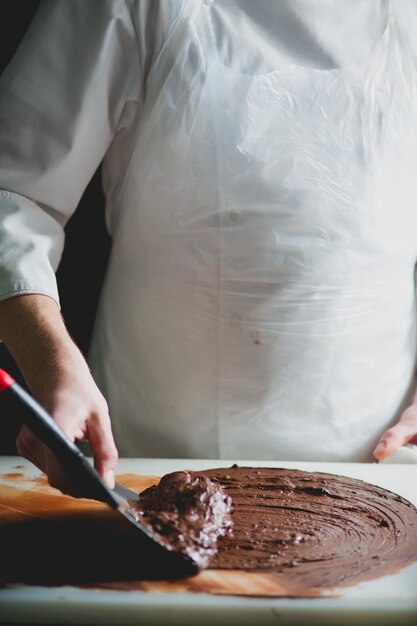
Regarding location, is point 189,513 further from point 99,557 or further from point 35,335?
point 35,335

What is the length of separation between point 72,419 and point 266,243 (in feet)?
1.75

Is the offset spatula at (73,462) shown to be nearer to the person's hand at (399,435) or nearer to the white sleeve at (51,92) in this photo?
the white sleeve at (51,92)

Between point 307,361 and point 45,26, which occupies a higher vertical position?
point 45,26

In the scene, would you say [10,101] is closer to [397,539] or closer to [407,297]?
[407,297]

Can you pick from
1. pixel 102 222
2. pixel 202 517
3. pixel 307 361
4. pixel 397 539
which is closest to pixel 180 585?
pixel 202 517

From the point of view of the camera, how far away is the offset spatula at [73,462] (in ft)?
3.28

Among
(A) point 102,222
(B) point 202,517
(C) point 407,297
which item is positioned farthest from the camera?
(A) point 102,222

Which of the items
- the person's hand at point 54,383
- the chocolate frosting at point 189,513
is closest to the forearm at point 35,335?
the person's hand at point 54,383

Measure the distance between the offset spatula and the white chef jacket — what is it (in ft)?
1.44

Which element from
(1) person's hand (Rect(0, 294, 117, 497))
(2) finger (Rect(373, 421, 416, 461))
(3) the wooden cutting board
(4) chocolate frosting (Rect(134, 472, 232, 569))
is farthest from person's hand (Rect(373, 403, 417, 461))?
(1) person's hand (Rect(0, 294, 117, 497))

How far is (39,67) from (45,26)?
0.07 metres

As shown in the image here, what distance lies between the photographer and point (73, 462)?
1.02m

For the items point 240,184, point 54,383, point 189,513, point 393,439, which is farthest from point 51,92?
point 393,439

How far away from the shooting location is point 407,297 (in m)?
1.66
